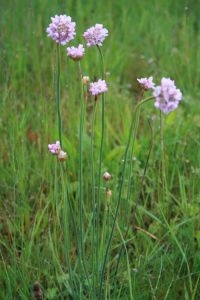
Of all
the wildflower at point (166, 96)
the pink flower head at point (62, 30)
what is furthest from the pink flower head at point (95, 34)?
the wildflower at point (166, 96)

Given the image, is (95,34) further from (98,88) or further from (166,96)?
(166,96)

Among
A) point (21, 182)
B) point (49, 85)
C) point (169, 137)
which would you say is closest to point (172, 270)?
point (21, 182)

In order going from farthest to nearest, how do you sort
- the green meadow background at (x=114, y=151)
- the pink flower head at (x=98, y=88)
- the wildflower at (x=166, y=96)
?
the green meadow background at (x=114, y=151) → the pink flower head at (x=98, y=88) → the wildflower at (x=166, y=96)

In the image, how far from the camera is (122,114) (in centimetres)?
254

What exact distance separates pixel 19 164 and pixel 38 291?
75 cm

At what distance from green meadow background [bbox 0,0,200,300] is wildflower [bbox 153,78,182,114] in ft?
1.53

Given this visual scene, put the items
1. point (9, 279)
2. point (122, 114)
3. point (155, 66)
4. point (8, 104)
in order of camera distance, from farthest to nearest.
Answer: point (155, 66)
point (122, 114)
point (8, 104)
point (9, 279)

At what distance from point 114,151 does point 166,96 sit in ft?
3.71

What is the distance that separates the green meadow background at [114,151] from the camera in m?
1.69

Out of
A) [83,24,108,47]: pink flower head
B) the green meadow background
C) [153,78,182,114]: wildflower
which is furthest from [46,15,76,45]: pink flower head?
the green meadow background

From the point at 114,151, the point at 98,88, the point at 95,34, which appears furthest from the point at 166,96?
the point at 114,151

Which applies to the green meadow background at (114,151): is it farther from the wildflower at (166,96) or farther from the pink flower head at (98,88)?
the wildflower at (166,96)

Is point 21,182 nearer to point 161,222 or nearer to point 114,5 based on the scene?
point 161,222

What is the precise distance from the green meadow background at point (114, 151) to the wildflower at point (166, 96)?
47cm
